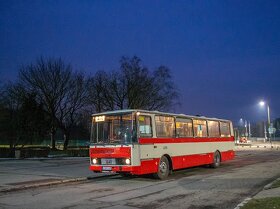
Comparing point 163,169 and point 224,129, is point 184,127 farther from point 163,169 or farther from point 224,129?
point 224,129

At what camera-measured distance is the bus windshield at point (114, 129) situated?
18234mm

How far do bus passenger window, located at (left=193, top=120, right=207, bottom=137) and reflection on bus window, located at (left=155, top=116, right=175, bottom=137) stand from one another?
9.45 feet

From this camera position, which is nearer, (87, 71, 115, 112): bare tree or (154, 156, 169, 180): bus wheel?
(154, 156, 169, 180): bus wheel

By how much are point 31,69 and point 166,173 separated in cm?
4165

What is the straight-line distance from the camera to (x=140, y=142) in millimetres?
18234

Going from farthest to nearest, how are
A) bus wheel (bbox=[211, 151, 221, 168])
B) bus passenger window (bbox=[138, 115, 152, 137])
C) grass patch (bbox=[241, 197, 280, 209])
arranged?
bus wheel (bbox=[211, 151, 221, 168]), bus passenger window (bbox=[138, 115, 152, 137]), grass patch (bbox=[241, 197, 280, 209])

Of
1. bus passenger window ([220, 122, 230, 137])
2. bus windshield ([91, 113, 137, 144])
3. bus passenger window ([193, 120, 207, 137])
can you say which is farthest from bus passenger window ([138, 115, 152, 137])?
bus passenger window ([220, 122, 230, 137])

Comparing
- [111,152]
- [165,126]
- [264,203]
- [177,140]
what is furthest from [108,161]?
[264,203]

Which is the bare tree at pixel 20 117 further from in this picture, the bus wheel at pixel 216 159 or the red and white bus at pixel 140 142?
the red and white bus at pixel 140 142

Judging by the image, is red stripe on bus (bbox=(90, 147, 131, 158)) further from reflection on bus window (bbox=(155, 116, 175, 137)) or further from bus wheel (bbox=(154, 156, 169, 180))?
reflection on bus window (bbox=(155, 116, 175, 137))

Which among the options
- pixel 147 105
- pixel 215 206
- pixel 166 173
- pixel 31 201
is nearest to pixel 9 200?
pixel 31 201

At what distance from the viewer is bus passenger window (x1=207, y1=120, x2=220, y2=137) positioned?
2577cm

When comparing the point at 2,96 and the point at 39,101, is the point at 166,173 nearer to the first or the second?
the point at 2,96

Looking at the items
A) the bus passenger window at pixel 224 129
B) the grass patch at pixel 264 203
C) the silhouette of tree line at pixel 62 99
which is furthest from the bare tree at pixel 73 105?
the grass patch at pixel 264 203
